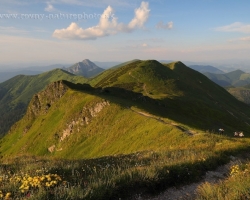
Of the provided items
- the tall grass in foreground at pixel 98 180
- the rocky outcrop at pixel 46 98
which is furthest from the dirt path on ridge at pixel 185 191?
the rocky outcrop at pixel 46 98

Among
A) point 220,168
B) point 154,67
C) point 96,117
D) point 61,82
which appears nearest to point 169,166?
point 220,168

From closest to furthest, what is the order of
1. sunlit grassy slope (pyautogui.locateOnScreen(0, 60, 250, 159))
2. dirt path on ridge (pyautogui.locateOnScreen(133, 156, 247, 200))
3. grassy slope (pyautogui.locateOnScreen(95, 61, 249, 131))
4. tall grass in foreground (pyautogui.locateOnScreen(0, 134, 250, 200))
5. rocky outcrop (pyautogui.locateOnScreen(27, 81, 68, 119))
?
tall grass in foreground (pyautogui.locateOnScreen(0, 134, 250, 200))
dirt path on ridge (pyautogui.locateOnScreen(133, 156, 247, 200))
sunlit grassy slope (pyautogui.locateOnScreen(0, 60, 250, 159))
grassy slope (pyautogui.locateOnScreen(95, 61, 249, 131))
rocky outcrop (pyautogui.locateOnScreen(27, 81, 68, 119))

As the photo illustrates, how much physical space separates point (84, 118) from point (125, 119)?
21437 millimetres

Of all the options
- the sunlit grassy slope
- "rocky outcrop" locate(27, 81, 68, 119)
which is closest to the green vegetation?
"rocky outcrop" locate(27, 81, 68, 119)

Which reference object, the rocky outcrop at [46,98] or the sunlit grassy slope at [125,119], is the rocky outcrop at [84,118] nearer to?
the sunlit grassy slope at [125,119]

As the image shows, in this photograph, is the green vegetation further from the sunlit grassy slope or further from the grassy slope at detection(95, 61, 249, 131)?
the grassy slope at detection(95, 61, 249, 131)

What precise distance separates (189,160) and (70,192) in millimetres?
8288

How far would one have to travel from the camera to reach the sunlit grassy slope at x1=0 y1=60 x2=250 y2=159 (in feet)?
132

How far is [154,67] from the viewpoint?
464 feet

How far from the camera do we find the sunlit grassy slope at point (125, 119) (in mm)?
40312

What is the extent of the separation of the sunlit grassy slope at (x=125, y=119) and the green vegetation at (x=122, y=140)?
244 millimetres

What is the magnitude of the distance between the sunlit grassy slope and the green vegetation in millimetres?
244

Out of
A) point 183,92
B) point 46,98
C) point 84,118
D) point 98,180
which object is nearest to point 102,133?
point 84,118

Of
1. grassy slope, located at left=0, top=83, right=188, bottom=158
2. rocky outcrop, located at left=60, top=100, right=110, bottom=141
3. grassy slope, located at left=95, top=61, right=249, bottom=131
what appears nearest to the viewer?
grassy slope, located at left=0, top=83, right=188, bottom=158
